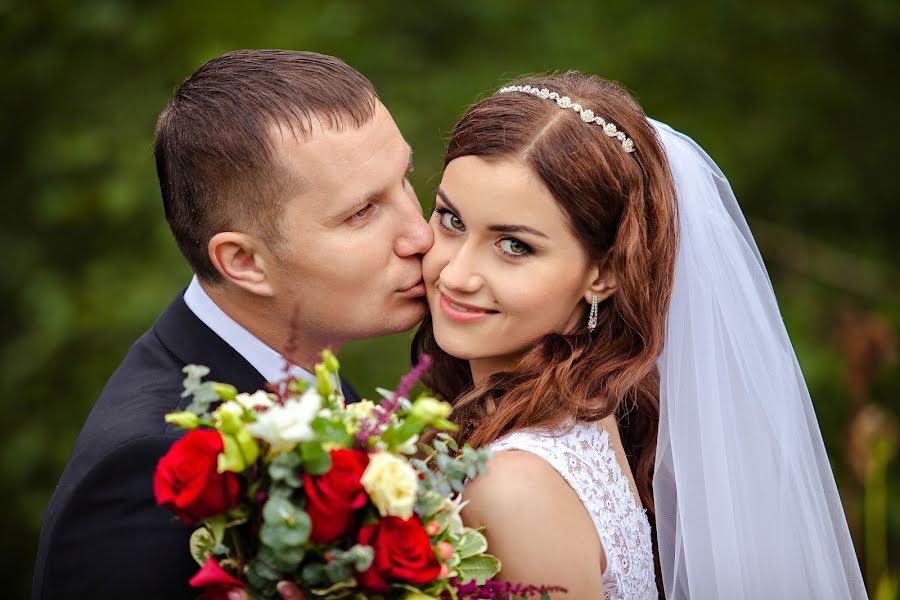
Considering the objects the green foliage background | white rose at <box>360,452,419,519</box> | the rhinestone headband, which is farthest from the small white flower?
the green foliage background

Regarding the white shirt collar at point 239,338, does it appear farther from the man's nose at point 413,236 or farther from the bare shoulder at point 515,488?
the bare shoulder at point 515,488

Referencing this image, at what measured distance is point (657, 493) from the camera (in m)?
3.77

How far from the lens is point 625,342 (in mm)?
3754

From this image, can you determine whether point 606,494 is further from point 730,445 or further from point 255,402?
point 255,402

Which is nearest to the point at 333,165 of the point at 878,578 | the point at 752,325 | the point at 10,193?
the point at 752,325

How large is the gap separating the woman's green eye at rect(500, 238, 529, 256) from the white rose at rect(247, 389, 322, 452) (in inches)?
46.6

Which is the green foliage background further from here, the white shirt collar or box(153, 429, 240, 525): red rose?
box(153, 429, 240, 525): red rose

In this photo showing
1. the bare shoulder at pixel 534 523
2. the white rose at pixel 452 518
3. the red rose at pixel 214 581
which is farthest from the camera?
the bare shoulder at pixel 534 523

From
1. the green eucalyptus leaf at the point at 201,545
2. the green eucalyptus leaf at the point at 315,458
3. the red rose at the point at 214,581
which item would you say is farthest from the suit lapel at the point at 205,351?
the green eucalyptus leaf at the point at 315,458

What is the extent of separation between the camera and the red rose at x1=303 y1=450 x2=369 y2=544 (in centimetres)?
253

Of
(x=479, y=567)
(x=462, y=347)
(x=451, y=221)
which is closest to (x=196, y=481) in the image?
(x=479, y=567)

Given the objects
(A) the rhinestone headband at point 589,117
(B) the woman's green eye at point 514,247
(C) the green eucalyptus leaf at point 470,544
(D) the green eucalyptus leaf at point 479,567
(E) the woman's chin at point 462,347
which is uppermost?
(A) the rhinestone headband at point 589,117

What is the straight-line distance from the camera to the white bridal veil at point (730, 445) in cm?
362

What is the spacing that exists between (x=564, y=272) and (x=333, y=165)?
905 millimetres
